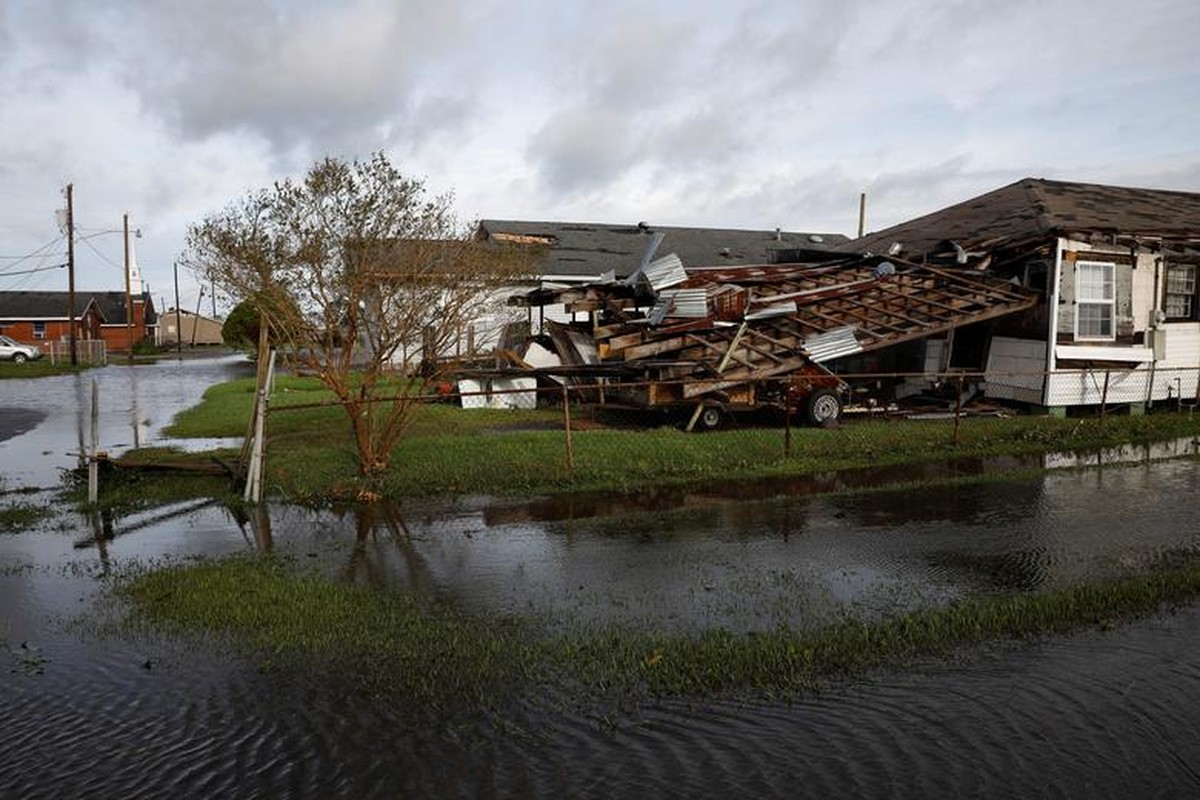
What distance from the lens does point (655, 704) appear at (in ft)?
17.5

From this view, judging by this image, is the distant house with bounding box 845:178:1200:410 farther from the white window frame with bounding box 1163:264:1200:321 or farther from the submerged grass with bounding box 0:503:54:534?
the submerged grass with bounding box 0:503:54:534

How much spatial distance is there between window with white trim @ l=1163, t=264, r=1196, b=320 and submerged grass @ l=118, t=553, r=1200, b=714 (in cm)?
1424

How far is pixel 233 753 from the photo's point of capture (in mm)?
4820

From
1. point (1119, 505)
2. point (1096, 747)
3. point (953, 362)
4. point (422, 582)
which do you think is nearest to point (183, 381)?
point (953, 362)

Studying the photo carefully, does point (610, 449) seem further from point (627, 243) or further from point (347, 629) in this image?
point (627, 243)

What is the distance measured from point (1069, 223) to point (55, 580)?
61.8ft

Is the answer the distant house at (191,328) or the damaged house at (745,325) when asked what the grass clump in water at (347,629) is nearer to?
the damaged house at (745,325)

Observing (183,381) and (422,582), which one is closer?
(422,582)

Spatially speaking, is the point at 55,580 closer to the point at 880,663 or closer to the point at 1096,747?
the point at 880,663

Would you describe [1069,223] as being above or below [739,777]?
above

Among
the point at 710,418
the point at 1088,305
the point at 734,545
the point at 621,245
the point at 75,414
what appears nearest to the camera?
the point at 734,545

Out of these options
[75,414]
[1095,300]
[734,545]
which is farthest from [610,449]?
[75,414]

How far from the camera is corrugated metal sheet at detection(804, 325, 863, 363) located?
16594 mm

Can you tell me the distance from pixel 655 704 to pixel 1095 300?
1696 centimetres
